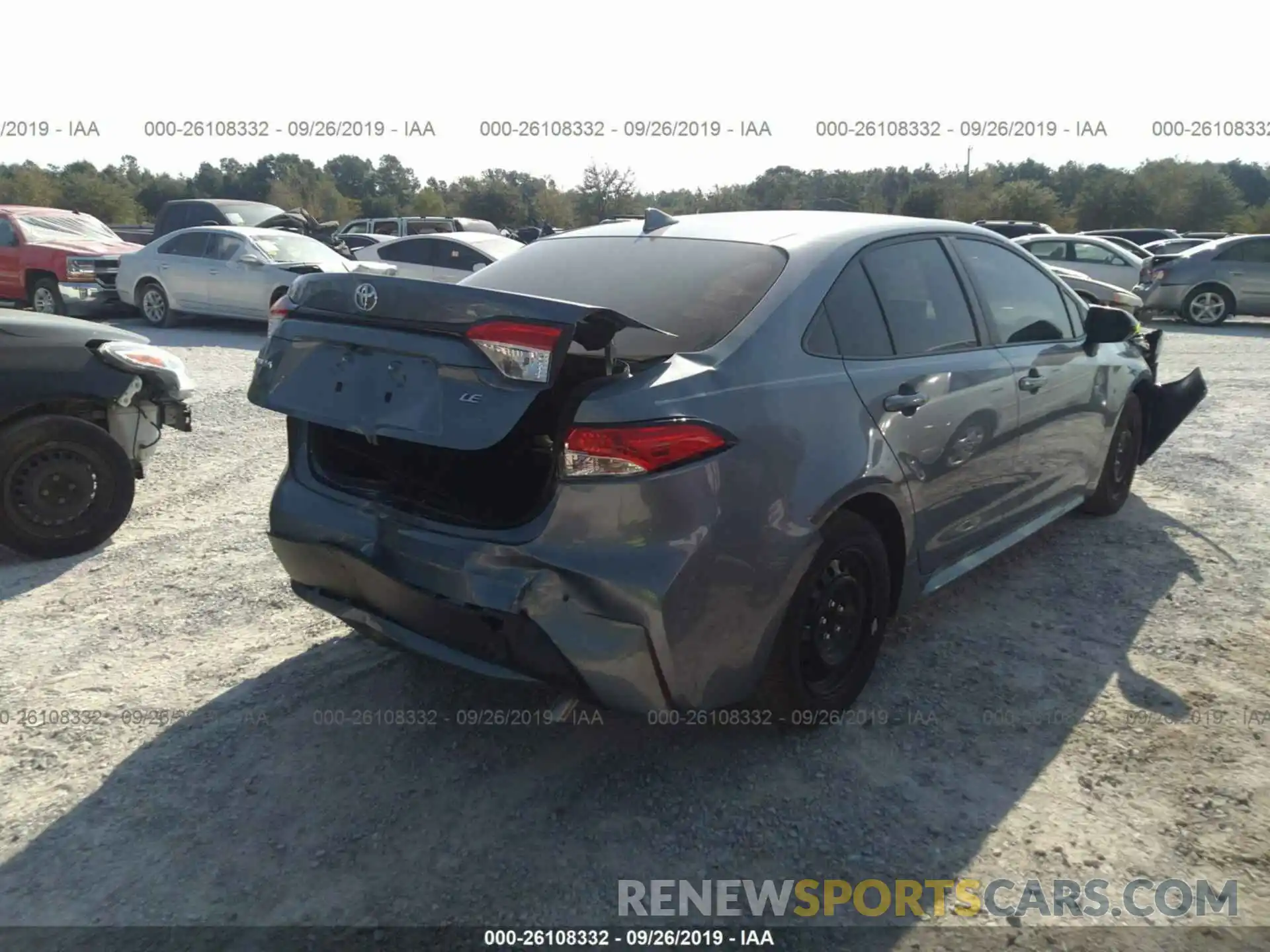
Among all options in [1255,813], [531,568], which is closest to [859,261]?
[531,568]

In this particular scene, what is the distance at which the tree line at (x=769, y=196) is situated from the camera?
42.1m

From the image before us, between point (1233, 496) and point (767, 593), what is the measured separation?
459 cm

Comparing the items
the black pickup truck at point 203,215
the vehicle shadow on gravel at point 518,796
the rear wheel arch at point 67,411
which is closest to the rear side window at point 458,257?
the black pickup truck at point 203,215

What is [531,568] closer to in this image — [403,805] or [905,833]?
[403,805]

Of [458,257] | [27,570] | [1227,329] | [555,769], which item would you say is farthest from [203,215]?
[1227,329]

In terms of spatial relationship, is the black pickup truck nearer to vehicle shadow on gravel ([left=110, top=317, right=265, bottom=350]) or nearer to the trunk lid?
vehicle shadow on gravel ([left=110, top=317, right=265, bottom=350])

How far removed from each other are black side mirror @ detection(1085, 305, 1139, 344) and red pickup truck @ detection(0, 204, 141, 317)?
44.1ft

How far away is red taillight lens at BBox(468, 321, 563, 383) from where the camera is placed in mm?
2600

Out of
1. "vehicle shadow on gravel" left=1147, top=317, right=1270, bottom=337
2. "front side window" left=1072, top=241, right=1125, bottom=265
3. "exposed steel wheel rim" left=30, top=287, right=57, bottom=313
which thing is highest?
"front side window" left=1072, top=241, right=1125, bottom=265

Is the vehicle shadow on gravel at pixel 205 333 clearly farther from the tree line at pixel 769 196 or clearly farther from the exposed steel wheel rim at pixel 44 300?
the tree line at pixel 769 196

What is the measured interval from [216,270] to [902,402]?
1243cm

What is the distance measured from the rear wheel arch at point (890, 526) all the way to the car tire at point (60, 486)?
3820mm

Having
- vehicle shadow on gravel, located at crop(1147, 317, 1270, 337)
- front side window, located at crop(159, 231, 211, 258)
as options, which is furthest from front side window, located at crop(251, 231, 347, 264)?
vehicle shadow on gravel, located at crop(1147, 317, 1270, 337)

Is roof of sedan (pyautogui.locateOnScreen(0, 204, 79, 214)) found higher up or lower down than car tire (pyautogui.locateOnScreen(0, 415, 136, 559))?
higher up
